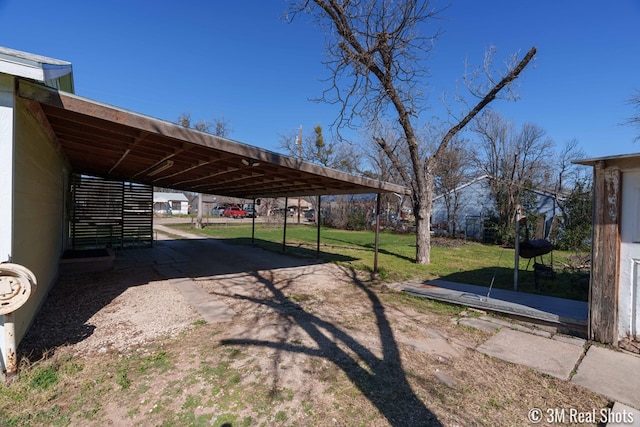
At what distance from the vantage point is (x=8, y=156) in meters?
2.69

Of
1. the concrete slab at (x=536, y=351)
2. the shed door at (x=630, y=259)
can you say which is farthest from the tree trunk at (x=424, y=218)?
the shed door at (x=630, y=259)

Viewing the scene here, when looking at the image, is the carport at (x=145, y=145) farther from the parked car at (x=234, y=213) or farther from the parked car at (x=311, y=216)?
the parked car at (x=234, y=213)

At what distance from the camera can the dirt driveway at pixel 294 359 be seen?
238 cm

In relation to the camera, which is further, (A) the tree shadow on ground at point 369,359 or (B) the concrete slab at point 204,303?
(B) the concrete slab at point 204,303

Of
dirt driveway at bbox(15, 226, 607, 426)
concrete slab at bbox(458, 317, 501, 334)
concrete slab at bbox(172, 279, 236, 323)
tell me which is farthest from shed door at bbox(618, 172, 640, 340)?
concrete slab at bbox(172, 279, 236, 323)

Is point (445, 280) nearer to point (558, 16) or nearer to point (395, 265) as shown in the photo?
point (395, 265)

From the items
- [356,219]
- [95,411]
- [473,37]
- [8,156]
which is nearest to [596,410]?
[95,411]

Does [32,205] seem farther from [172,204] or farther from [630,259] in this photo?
[172,204]

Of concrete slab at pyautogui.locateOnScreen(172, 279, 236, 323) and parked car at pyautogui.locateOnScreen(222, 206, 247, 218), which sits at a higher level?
parked car at pyautogui.locateOnScreen(222, 206, 247, 218)

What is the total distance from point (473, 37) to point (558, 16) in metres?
2.42

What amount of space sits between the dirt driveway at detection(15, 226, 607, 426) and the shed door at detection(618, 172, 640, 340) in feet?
4.85

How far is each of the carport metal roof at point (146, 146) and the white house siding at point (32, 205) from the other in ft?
0.82

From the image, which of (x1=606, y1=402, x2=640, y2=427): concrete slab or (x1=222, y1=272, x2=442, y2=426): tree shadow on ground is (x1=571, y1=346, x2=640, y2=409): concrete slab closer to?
(x1=606, y1=402, x2=640, y2=427): concrete slab

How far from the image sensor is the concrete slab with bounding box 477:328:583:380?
3172mm
